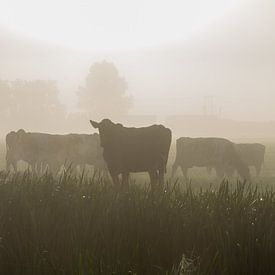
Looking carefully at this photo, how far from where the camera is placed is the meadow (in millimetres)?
4438

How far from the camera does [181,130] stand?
303ft

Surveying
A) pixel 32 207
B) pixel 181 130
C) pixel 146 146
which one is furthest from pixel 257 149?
pixel 181 130

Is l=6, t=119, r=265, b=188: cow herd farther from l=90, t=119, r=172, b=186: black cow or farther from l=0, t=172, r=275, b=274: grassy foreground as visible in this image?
l=0, t=172, r=275, b=274: grassy foreground

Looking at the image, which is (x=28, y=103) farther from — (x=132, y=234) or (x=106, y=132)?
(x=132, y=234)

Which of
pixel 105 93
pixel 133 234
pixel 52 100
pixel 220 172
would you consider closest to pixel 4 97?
pixel 52 100

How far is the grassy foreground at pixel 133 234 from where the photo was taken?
4.44 metres

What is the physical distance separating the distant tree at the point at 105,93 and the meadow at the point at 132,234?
2403 inches

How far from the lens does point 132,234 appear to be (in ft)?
16.8

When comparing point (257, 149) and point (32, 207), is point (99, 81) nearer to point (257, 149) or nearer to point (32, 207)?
point (257, 149)

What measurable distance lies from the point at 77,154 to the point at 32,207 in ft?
40.7

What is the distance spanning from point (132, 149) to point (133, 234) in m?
6.36

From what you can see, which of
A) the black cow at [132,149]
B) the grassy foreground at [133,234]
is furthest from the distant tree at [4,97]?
the grassy foreground at [133,234]

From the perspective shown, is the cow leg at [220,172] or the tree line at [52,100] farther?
the tree line at [52,100]

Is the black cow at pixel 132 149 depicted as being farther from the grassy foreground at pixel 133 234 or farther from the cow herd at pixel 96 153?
the grassy foreground at pixel 133 234
